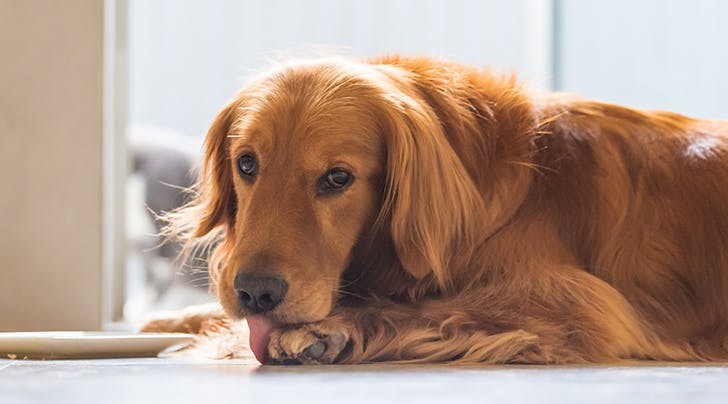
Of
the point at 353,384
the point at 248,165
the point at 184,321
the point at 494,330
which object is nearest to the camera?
the point at 353,384

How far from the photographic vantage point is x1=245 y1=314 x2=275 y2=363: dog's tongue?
68.0 inches

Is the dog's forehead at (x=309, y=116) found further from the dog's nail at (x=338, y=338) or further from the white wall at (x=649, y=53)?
the white wall at (x=649, y=53)

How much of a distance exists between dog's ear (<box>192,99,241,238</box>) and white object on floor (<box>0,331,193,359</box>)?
315mm

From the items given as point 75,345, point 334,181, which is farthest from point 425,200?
point 75,345

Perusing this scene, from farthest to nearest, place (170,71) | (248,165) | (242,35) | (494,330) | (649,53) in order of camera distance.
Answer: (649,53) < (242,35) < (170,71) < (248,165) < (494,330)

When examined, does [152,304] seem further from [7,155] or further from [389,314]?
[389,314]

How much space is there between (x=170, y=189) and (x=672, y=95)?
2.24 metres

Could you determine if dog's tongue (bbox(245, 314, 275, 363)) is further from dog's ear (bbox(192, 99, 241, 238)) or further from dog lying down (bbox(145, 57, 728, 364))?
dog's ear (bbox(192, 99, 241, 238))

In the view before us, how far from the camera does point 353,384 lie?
1284 millimetres

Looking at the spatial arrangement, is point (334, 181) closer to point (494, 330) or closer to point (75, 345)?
point (494, 330)

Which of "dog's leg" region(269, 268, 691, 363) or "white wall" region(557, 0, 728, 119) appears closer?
"dog's leg" region(269, 268, 691, 363)

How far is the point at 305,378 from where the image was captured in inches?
54.2

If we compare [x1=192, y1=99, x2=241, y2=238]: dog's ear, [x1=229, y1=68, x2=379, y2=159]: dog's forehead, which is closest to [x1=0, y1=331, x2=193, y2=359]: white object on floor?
[x1=192, y1=99, x2=241, y2=238]: dog's ear

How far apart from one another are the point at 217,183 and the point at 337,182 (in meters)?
0.43
